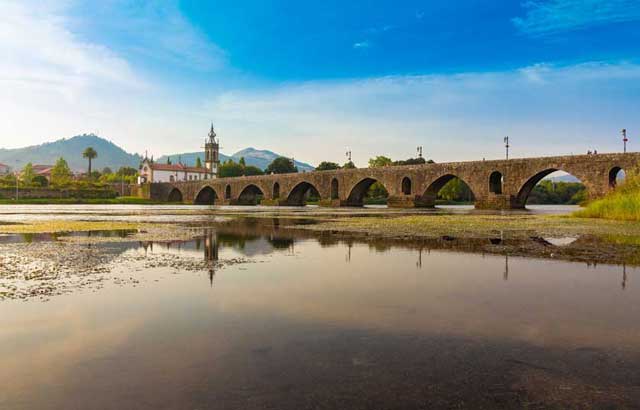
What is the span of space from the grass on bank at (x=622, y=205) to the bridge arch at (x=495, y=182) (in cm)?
2436

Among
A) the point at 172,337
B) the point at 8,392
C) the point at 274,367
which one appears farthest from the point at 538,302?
the point at 8,392

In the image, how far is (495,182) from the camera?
54375 millimetres

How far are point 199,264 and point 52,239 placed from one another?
8.03 m

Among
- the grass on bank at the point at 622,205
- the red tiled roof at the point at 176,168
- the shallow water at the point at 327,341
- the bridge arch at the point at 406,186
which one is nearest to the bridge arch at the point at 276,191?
the bridge arch at the point at 406,186

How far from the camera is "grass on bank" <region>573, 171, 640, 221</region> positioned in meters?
23.2

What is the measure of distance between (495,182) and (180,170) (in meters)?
127

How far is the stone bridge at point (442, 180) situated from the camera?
4372cm

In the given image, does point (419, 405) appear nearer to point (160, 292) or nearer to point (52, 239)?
point (160, 292)

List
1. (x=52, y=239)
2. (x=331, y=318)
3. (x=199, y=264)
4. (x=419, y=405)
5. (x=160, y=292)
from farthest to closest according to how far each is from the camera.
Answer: (x=52, y=239), (x=199, y=264), (x=160, y=292), (x=331, y=318), (x=419, y=405)

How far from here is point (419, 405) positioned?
3262 millimetres

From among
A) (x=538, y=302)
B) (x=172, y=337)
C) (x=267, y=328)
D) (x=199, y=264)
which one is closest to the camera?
(x=172, y=337)

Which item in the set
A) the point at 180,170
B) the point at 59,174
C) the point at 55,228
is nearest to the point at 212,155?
the point at 180,170

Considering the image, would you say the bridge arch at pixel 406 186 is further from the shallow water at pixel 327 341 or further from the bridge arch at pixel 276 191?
the shallow water at pixel 327 341

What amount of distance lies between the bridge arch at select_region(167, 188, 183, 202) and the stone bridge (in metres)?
24.1
